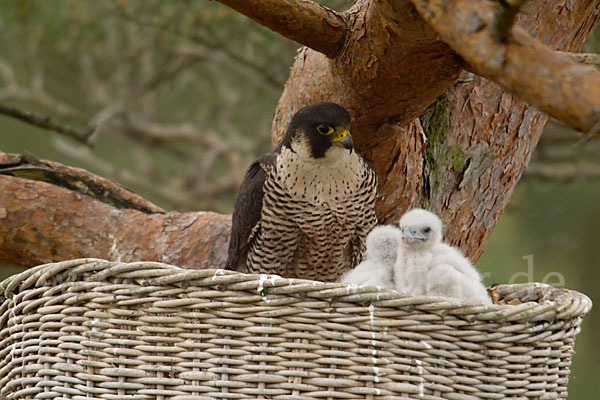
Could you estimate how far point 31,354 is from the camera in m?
2.17

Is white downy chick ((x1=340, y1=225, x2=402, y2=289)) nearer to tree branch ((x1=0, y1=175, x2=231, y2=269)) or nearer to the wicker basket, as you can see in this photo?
the wicker basket

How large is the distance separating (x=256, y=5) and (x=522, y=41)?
101cm

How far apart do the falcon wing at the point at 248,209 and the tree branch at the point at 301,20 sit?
1.99 ft

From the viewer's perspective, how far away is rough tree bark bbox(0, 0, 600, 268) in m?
2.56

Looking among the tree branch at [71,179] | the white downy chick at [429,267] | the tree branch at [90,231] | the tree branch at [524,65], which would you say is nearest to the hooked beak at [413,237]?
the white downy chick at [429,267]

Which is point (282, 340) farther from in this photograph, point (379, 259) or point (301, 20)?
point (301, 20)

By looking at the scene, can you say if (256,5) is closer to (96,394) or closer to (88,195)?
(96,394)

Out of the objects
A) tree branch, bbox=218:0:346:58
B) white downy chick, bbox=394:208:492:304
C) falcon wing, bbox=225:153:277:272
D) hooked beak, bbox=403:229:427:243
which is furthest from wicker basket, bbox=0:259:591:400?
falcon wing, bbox=225:153:277:272

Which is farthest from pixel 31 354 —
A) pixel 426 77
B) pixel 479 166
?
pixel 479 166

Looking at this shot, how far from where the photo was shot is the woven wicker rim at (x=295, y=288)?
74.4 inches

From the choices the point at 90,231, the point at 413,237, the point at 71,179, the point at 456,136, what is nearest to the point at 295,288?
the point at 413,237

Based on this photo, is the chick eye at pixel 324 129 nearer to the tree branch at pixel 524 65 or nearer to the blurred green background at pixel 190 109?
the tree branch at pixel 524 65

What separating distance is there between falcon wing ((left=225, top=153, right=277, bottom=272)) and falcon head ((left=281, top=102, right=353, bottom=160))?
0.22 meters

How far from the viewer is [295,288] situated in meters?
1.90
